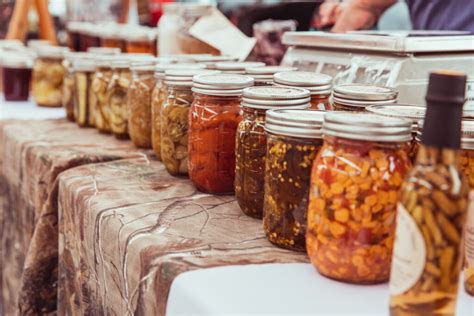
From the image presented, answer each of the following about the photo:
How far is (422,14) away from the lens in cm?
209

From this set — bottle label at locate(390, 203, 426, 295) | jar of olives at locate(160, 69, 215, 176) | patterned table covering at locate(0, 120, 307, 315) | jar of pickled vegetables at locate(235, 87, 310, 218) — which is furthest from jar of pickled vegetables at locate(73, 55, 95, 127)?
bottle label at locate(390, 203, 426, 295)

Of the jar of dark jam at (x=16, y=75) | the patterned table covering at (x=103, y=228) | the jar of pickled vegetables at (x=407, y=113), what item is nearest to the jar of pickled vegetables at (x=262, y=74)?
the patterned table covering at (x=103, y=228)

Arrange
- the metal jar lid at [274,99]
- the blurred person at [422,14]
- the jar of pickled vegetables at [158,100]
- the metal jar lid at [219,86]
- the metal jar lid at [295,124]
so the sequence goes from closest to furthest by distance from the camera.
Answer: the metal jar lid at [295,124] → the metal jar lid at [274,99] → the metal jar lid at [219,86] → the jar of pickled vegetables at [158,100] → the blurred person at [422,14]

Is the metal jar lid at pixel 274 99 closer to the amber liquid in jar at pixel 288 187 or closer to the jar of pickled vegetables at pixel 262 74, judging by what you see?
the amber liquid in jar at pixel 288 187

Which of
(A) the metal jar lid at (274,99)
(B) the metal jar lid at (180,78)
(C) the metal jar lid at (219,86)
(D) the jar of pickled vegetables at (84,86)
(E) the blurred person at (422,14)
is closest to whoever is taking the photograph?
(A) the metal jar lid at (274,99)

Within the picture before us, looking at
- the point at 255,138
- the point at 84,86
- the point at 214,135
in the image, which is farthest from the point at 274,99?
the point at 84,86

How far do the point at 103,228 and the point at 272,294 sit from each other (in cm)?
36

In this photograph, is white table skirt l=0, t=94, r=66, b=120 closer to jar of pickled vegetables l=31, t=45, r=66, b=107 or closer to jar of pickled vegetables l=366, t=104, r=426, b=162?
jar of pickled vegetables l=31, t=45, r=66, b=107

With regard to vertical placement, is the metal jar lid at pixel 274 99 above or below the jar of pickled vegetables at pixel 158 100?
above

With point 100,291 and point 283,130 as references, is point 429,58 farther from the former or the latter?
point 100,291

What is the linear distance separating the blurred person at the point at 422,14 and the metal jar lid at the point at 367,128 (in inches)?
50.7

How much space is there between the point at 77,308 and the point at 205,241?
1.14ft

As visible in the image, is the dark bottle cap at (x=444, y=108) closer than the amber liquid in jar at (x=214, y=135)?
Yes

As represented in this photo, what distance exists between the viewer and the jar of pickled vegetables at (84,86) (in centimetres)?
174
